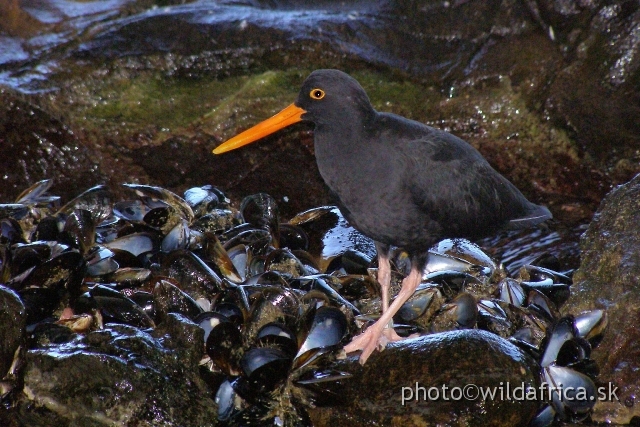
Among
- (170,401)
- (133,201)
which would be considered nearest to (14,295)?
(170,401)

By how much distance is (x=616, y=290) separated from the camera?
13.0 ft

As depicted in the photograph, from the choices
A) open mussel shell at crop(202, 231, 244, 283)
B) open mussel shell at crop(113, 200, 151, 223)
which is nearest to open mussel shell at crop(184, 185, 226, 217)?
open mussel shell at crop(113, 200, 151, 223)

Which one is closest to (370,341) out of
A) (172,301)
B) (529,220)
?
(172,301)

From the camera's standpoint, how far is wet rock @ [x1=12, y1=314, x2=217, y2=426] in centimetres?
320

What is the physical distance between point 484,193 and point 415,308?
81 cm

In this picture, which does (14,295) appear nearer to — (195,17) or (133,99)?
(133,99)

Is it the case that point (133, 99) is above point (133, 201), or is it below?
above

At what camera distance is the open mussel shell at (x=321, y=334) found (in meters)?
3.59

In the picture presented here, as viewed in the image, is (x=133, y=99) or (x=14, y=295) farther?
(x=133, y=99)

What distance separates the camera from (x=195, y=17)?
6430 mm

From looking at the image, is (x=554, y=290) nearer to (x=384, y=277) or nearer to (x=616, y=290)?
(x=616, y=290)

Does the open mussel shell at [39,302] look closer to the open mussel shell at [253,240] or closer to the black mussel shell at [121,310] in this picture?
the black mussel shell at [121,310]

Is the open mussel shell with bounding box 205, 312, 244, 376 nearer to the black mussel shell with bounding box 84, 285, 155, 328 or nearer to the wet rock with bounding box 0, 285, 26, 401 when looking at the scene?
the black mussel shell with bounding box 84, 285, 155, 328

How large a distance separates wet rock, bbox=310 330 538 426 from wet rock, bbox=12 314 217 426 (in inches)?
25.2
